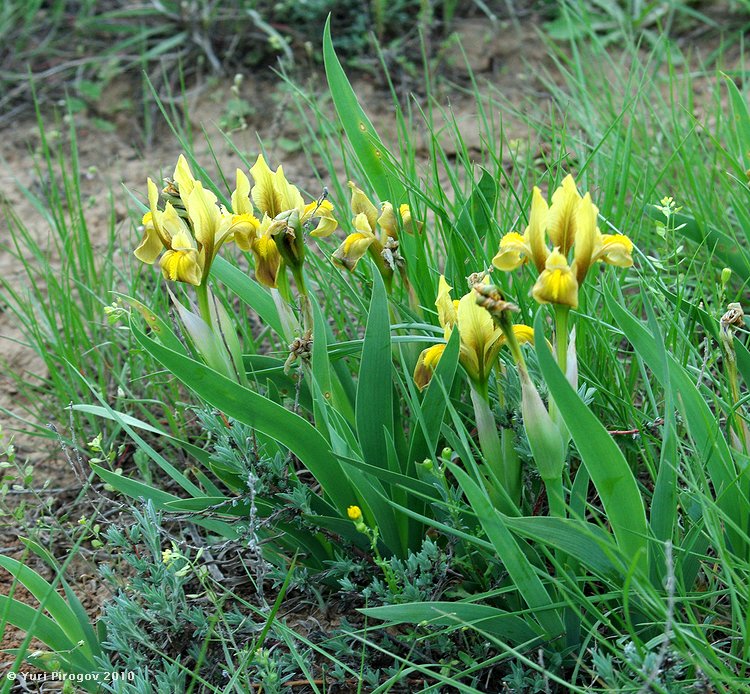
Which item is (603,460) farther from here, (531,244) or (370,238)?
(370,238)

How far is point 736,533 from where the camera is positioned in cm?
123

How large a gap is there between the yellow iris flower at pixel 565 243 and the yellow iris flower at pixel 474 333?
8cm

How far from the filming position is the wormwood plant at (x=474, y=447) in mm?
1101

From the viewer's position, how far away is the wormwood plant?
1.10m

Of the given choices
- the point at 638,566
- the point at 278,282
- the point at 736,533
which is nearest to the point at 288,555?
the point at 278,282

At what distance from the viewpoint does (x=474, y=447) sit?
1349 mm

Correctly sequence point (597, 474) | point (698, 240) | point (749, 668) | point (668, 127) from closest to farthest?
point (597, 474), point (749, 668), point (698, 240), point (668, 127)

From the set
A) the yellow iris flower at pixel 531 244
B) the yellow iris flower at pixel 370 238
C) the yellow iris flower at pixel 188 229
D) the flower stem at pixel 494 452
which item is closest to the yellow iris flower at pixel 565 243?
the yellow iris flower at pixel 531 244

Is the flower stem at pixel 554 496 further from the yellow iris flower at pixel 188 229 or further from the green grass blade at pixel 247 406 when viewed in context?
the yellow iris flower at pixel 188 229

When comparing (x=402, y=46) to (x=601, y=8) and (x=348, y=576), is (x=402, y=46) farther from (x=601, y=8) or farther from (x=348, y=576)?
(x=348, y=576)

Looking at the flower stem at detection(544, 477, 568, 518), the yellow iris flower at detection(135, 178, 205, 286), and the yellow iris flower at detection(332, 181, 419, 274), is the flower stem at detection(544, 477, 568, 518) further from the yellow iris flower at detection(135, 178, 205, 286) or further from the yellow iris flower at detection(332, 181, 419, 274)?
the yellow iris flower at detection(135, 178, 205, 286)

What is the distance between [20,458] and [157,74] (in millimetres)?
1994

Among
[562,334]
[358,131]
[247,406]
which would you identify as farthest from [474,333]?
[358,131]

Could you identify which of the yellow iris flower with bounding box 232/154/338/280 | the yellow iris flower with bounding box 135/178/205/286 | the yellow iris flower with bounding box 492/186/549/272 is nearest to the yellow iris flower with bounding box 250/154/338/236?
the yellow iris flower with bounding box 232/154/338/280
